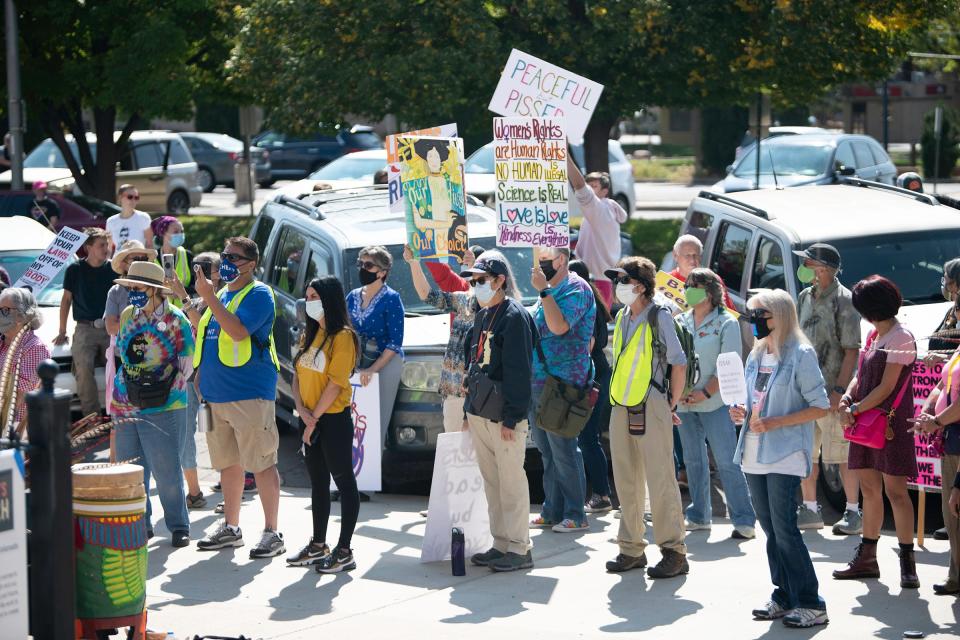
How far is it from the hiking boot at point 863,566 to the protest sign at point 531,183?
263 centimetres

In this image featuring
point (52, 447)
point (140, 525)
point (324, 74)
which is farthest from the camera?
point (324, 74)

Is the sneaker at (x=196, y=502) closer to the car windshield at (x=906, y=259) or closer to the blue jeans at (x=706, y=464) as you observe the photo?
the blue jeans at (x=706, y=464)

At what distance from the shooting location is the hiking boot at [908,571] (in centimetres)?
755

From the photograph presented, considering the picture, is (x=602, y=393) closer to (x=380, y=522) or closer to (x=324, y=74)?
(x=380, y=522)

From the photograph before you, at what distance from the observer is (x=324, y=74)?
17625 mm

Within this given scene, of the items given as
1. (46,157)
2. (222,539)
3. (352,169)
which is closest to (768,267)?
(222,539)

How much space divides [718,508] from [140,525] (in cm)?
467

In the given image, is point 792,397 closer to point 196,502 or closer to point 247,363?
point 247,363

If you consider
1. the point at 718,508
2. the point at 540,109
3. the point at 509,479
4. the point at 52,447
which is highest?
the point at 540,109

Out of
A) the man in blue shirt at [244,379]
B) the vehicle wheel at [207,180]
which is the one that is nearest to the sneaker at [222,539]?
the man in blue shirt at [244,379]

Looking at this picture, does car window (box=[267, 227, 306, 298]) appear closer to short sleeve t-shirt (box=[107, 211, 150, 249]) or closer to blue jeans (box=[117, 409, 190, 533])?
short sleeve t-shirt (box=[107, 211, 150, 249])

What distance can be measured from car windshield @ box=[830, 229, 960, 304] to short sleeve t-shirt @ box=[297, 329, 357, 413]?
13.0 ft

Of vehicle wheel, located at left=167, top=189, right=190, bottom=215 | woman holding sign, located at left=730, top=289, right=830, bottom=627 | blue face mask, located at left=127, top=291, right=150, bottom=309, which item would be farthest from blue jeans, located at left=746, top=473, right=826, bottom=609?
vehicle wheel, located at left=167, top=189, right=190, bottom=215

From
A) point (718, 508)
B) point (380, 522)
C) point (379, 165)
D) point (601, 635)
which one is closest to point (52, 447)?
point (601, 635)
